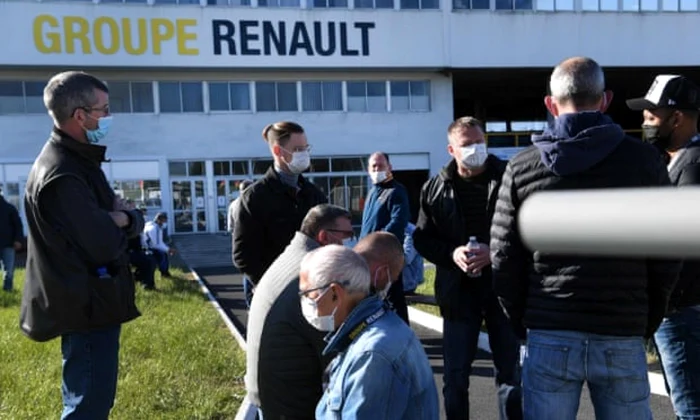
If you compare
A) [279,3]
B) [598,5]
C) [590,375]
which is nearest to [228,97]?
[279,3]

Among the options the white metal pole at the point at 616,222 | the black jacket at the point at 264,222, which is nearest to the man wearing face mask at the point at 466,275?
the black jacket at the point at 264,222

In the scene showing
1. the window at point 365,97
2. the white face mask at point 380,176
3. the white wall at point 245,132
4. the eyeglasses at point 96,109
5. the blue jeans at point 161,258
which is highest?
the window at point 365,97

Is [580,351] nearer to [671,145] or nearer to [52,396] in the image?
[671,145]

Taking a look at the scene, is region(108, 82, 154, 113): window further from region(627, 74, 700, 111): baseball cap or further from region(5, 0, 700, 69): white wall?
region(627, 74, 700, 111): baseball cap

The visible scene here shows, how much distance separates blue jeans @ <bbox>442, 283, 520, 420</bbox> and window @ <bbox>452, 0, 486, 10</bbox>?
81.1 ft

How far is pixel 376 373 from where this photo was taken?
219cm

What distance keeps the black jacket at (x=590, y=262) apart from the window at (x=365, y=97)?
2378cm

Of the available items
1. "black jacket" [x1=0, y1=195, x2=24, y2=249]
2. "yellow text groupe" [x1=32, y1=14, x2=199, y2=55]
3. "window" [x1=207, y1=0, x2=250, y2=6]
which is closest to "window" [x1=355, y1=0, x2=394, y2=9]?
"window" [x1=207, y1=0, x2=250, y2=6]

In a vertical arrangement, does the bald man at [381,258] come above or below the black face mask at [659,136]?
below

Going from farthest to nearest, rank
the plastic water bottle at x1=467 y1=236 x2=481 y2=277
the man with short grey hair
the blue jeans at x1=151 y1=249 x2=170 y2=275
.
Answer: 1. the blue jeans at x1=151 y1=249 x2=170 y2=275
2. the plastic water bottle at x1=467 y1=236 x2=481 y2=277
3. the man with short grey hair

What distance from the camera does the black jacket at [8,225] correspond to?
34.4 feet

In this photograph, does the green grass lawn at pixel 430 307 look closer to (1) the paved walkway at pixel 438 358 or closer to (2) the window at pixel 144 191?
(1) the paved walkway at pixel 438 358

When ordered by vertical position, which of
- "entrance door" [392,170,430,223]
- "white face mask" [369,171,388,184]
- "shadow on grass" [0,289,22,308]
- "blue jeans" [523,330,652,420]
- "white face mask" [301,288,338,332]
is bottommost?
"shadow on grass" [0,289,22,308]

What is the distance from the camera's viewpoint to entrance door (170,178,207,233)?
25.0m
